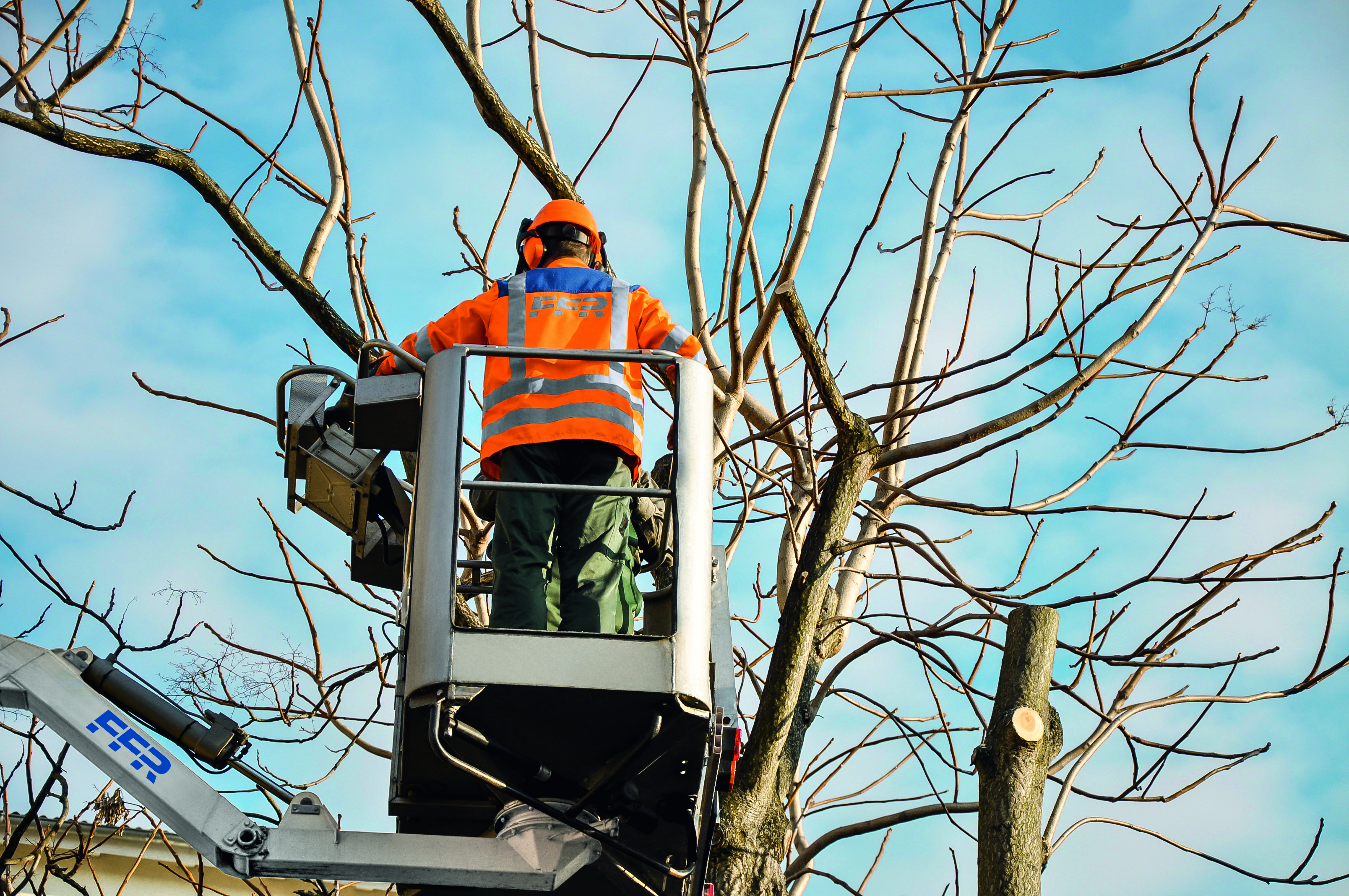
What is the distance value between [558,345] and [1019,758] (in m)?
2.30

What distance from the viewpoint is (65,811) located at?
192 inches

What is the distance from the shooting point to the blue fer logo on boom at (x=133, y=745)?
3557 mm

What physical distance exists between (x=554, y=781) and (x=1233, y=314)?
15.2 ft

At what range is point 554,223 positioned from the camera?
461 centimetres

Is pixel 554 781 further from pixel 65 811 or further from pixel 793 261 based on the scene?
pixel 793 261

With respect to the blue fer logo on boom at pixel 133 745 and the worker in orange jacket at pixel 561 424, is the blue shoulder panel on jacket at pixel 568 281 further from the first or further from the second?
the blue fer logo on boom at pixel 133 745

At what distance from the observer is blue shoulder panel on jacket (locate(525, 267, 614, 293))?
427cm

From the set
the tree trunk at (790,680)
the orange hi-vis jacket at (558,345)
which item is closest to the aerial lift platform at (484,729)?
the orange hi-vis jacket at (558,345)

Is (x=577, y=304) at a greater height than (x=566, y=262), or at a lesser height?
lesser

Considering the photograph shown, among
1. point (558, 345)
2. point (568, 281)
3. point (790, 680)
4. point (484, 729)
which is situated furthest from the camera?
point (790, 680)

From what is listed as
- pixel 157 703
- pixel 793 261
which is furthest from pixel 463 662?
pixel 793 261

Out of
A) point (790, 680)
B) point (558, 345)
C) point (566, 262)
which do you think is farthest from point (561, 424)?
point (790, 680)

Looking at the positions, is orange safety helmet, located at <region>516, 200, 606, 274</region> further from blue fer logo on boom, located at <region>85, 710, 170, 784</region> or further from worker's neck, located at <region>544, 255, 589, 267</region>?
blue fer logo on boom, located at <region>85, 710, 170, 784</region>

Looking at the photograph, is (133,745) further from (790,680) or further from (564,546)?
(790,680)
